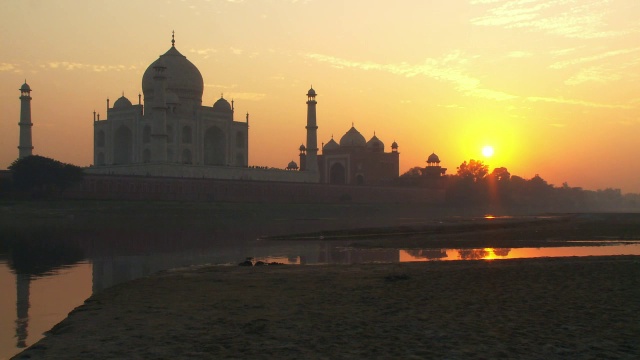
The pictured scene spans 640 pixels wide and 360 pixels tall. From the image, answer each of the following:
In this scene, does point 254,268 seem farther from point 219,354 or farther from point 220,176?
point 220,176

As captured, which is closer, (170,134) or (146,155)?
(170,134)

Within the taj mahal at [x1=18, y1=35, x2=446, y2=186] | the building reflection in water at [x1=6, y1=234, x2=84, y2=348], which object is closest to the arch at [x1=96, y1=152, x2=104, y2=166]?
the taj mahal at [x1=18, y1=35, x2=446, y2=186]

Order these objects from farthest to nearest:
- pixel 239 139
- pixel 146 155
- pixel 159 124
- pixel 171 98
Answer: pixel 239 139, pixel 146 155, pixel 171 98, pixel 159 124

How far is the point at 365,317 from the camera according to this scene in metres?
7.34

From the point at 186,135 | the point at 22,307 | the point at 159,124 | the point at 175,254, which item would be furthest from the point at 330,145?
the point at 22,307

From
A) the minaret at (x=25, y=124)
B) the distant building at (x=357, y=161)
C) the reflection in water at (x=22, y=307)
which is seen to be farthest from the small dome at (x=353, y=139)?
the reflection in water at (x=22, y=307)

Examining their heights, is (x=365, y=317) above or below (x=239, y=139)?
below

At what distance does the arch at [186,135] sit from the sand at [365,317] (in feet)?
146

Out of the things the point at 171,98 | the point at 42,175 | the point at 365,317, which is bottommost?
the point at 365,317

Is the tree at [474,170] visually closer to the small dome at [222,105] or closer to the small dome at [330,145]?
the small dome at [330,145]

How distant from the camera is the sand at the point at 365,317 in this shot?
5852mm

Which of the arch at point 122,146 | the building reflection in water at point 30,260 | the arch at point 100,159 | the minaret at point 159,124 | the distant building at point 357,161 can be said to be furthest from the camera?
the distant building at point 357,161

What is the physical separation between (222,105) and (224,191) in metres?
12.4

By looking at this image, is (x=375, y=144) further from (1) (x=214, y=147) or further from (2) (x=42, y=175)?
(2) (x=42, y=175)
